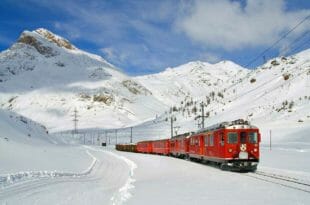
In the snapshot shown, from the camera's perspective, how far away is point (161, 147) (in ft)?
202

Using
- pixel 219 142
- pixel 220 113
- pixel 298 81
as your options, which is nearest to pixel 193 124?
pixel 220 113

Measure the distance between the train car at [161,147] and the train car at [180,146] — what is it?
2.50 m

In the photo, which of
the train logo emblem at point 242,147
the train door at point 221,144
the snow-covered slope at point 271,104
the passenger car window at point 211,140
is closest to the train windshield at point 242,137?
the train logo emblem at point 242,147

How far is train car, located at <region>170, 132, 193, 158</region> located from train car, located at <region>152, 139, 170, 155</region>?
8.22ft

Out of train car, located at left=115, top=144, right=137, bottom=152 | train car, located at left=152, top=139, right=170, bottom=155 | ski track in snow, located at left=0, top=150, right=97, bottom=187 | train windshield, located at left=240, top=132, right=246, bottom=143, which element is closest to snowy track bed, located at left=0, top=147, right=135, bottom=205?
ski track in snow, located at left=0, top=150, right=97, bottom=187

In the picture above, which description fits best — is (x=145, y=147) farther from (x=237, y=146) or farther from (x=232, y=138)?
(x=237, y=146)

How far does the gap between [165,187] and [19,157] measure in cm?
971

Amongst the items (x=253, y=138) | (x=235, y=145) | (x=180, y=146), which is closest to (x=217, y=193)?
(x=235, y=145)

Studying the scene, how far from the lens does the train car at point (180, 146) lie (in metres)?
43.0

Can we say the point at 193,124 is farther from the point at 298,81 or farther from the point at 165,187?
the point at 165,187

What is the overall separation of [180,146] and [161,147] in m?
14.9

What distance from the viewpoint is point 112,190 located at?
56.2ft

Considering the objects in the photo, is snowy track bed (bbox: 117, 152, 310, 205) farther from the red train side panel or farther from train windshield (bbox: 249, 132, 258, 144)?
the red train side panel

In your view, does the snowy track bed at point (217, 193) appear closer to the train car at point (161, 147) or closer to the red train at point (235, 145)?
the red train at point (235, 145)
